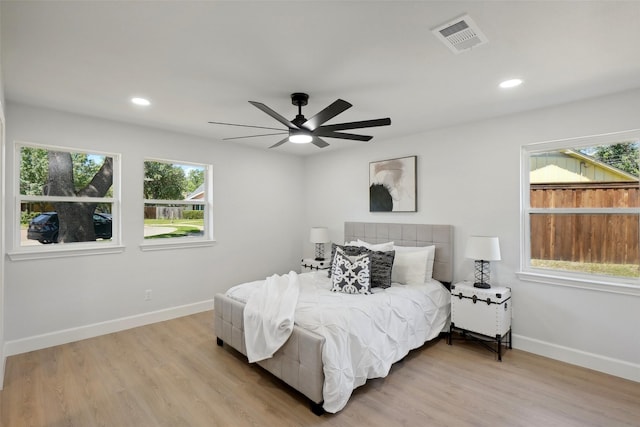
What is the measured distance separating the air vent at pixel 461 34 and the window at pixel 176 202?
3.69 metres

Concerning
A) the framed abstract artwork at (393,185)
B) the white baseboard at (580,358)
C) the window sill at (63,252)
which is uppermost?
the framed abstract artwork at (393,185)

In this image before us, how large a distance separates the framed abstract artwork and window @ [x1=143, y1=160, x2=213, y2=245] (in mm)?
2504

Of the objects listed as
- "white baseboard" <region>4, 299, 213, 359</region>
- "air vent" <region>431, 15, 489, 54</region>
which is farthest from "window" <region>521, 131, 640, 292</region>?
"white baseboard" <region>4, 299, 213, 359</region>

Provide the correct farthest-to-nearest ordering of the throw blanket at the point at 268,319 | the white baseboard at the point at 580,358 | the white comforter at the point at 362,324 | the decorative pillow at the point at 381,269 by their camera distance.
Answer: the decorative pillow at the point at 381,269, the white baseboard at the point at 580,358, the throw blanket at the point at 268,319, the white comforter at the point at 362,324

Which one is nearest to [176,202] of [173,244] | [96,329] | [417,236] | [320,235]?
[173,244]

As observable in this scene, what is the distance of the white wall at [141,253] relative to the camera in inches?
128

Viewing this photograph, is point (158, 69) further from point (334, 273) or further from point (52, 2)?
point (334, 273)

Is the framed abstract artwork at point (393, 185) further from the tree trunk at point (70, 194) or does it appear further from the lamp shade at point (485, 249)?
the tree trunk at point (70, 194)

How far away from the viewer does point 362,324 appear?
2.58 meters

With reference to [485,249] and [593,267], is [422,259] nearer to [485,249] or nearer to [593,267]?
[485,249]

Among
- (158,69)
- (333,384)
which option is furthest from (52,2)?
(333,384)

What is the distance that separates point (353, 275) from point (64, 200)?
337 cm

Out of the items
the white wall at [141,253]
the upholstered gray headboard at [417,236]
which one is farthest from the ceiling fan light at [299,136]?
the white wall at [141,253]

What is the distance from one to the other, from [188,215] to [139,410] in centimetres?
271
